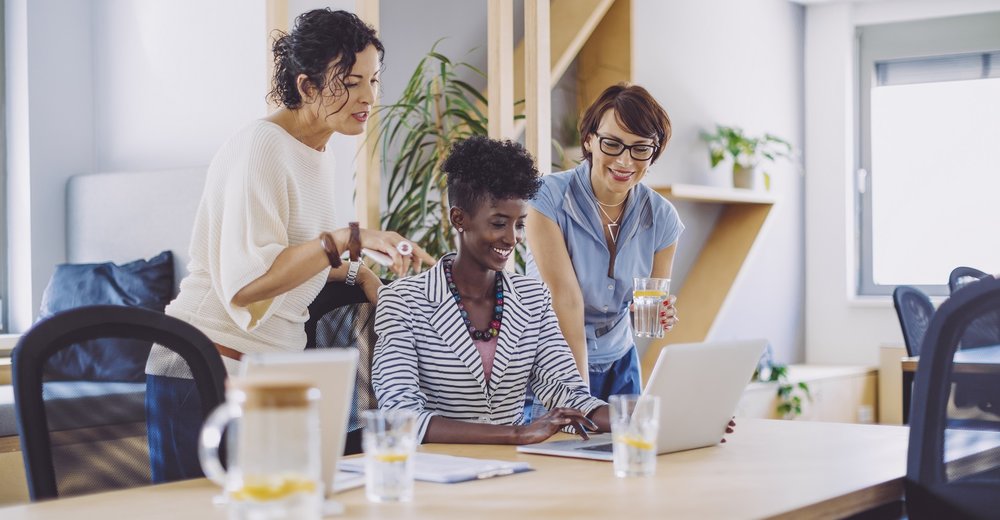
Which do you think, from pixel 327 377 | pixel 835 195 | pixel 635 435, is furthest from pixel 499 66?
pixel 835 195

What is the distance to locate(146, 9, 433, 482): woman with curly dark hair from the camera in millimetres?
1970

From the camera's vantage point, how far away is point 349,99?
2111 mm

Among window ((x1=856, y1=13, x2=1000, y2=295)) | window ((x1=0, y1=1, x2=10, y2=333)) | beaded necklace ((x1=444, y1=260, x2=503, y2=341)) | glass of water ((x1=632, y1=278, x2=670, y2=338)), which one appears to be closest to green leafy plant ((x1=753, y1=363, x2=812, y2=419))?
window ((x1=856, y1=13, x2=1000, y2=295))

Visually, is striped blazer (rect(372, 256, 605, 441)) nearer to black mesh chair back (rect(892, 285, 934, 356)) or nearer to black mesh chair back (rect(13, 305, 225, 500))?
black mesh chair back (rect(13, 305, 225, 500))

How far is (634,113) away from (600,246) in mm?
332

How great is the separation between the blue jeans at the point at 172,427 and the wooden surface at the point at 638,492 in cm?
16

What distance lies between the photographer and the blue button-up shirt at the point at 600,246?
2641mm

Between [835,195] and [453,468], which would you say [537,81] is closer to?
[453,468]

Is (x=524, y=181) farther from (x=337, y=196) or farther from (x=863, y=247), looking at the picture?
(x=863, y=247)

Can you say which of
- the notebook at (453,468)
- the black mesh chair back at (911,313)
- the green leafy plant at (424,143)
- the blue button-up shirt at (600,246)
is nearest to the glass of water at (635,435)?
the notebook at (453,468)

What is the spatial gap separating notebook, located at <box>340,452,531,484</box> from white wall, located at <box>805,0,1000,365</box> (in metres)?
5.19

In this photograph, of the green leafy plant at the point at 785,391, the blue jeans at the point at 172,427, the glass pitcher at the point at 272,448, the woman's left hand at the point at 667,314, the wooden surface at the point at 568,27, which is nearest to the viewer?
the glass pitcher at the point at 272,448

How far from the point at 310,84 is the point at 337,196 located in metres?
1.66

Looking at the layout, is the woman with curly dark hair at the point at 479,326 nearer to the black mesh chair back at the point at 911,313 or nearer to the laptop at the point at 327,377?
the laptop at the point at 327,377
